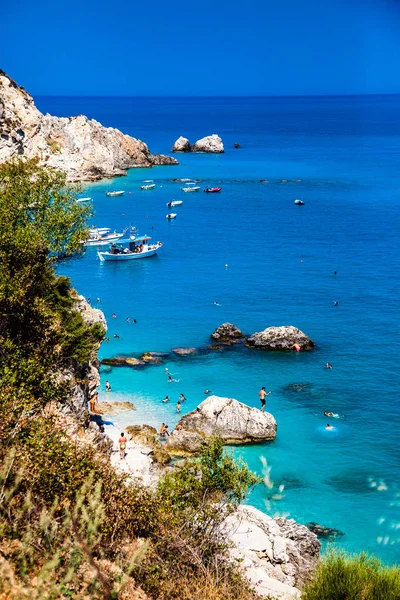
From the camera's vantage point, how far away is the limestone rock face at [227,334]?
5407cm

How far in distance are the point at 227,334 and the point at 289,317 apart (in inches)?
317

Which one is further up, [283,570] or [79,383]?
[79,383]

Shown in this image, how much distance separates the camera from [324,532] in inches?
1210

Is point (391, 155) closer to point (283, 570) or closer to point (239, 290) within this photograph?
point (239, 290)

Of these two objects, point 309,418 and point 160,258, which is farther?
point 160,258

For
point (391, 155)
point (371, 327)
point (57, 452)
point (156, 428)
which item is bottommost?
point (156, 428)

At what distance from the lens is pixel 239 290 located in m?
68.8

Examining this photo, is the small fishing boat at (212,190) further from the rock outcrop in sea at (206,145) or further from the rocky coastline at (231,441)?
the rocky coastline at (231,441)

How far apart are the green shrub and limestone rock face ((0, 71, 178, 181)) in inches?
3427

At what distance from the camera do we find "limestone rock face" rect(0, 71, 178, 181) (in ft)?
348

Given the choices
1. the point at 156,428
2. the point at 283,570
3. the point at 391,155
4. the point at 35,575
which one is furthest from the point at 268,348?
the point at 391,155

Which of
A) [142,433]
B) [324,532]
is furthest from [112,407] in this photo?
[324,532]

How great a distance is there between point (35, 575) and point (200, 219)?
92.2 m

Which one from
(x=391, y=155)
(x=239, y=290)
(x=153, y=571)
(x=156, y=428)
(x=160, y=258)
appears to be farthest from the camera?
(x=391, y=155)
